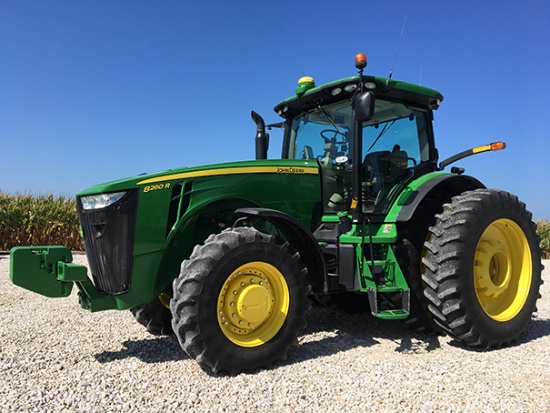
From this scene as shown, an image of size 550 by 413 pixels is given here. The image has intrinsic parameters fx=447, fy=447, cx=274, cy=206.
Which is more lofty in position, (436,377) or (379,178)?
(379,178)

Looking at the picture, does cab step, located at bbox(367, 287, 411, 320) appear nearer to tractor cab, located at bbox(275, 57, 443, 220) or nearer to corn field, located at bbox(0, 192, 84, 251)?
tractor cab, located at bbox(275, 57, 443, 220)

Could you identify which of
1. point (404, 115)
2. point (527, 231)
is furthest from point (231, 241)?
point (527, 231)

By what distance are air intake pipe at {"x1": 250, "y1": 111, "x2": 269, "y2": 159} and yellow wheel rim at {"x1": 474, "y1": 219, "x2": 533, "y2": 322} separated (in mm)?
2492

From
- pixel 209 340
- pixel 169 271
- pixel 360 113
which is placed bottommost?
pixel 209 340

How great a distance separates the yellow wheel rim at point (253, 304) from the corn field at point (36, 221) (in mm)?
10228

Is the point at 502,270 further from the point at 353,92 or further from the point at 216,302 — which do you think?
the point at 216,302

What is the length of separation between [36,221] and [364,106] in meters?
11.0

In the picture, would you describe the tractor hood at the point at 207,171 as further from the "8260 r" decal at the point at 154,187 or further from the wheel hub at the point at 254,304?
the wheel hub at the point at 254,304

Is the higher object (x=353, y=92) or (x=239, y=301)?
(x=353, y=92)

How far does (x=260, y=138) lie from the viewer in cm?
518

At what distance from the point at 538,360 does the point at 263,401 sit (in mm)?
2504

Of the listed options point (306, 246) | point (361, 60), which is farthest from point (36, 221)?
point (361, 60)

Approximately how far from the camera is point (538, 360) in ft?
12.5

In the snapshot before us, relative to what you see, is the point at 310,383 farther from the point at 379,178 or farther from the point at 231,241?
the point at 379,178
